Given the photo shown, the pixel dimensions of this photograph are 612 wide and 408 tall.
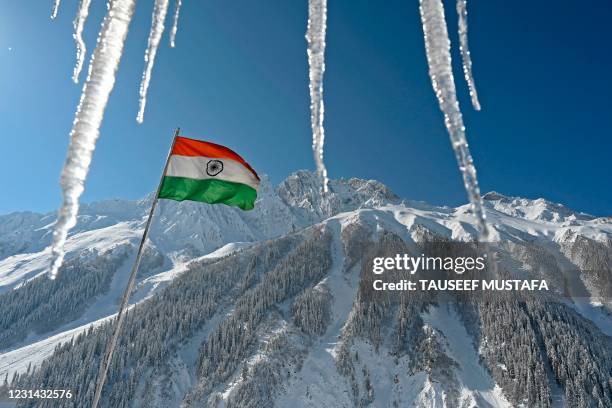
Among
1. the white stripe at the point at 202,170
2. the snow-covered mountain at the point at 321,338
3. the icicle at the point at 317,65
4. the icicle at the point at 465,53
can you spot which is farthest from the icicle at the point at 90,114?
the snow-covered mountain at the point at 321,338

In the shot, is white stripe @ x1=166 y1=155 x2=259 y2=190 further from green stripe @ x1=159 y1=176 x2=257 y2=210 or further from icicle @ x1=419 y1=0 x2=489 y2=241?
icicle @ x1=419 y1=0 x2=489 y2=241

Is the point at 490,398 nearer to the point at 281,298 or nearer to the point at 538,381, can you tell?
the point at 538,381

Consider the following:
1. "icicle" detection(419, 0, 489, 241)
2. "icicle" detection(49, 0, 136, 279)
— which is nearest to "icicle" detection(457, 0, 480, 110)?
"icicle" detection(419, 0, 489, 241)

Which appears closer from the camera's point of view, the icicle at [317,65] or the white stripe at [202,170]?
the icicle at [317,65]

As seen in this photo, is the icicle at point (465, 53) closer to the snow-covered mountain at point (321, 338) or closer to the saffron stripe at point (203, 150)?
the saffron stripe at point (203, 150)

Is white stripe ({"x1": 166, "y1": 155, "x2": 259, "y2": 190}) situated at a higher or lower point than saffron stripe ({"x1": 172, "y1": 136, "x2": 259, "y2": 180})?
lower

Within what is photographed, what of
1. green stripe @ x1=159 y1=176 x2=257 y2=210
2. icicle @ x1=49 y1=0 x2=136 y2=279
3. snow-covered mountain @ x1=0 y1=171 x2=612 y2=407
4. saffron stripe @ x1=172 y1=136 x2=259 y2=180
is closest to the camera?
icicle @ x1=49 y1=0 x2=136 y2=279
